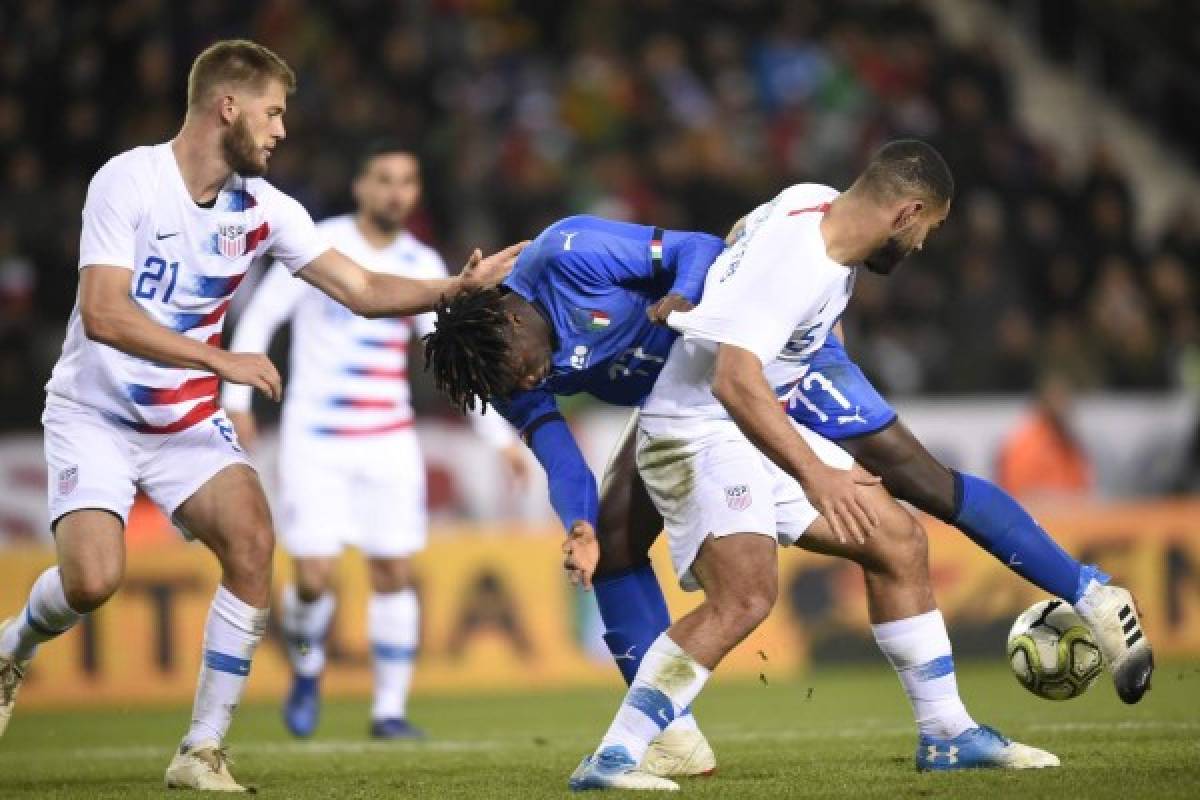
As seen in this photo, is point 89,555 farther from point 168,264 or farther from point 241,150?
point 241,150

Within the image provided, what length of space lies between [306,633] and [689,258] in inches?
157

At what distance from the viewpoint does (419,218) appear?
15.0 m

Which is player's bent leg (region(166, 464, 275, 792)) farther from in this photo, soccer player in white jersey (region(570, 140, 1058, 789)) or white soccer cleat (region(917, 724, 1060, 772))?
white soccer cleat (region(917, 724, 1060, 772))

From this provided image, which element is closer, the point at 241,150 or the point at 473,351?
the point at 473,351

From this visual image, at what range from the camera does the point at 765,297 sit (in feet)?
20.3

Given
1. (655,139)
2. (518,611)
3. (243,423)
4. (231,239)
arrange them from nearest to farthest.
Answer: (231,239) → (243,423) → (518,611) → (655,139)

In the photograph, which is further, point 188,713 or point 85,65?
point 85,65

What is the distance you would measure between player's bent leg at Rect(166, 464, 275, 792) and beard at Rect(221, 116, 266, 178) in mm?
1081

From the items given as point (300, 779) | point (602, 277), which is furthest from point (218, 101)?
point (300, 779)

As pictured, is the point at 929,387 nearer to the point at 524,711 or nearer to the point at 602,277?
the point at 524,711

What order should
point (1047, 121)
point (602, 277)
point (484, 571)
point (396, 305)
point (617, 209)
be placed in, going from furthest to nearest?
point (1047, 121)
point (617, 209)
point (484, 571)
point (396, 305)
point (602, 277)

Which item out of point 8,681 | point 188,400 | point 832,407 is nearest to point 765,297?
point 832,407

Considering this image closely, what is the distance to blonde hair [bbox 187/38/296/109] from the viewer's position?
23.0 ft

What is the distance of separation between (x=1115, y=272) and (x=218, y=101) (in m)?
10.6
